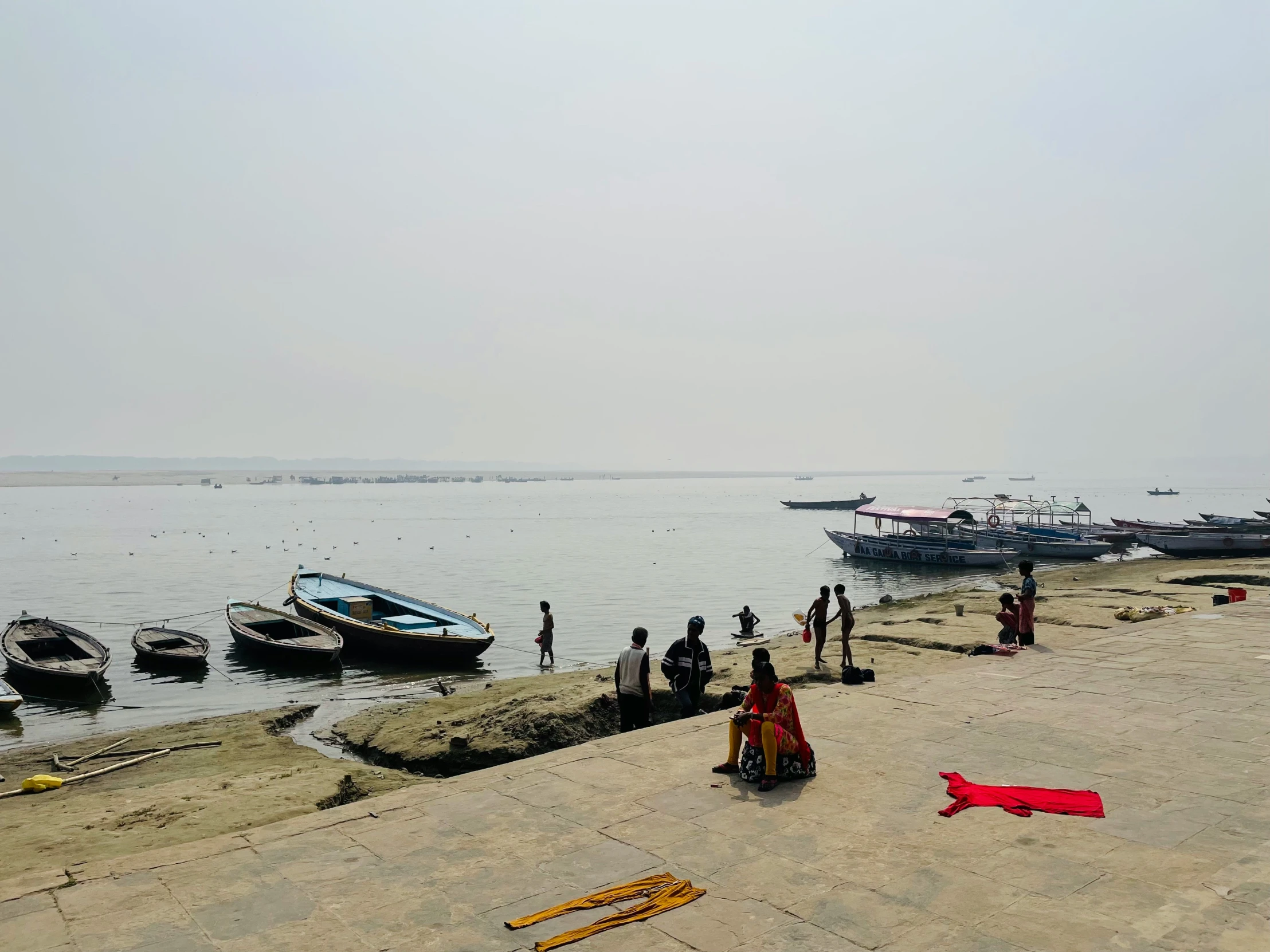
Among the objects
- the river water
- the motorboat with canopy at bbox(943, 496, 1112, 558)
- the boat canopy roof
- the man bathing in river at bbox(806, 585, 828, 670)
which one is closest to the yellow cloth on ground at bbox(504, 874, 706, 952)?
the man bathing in river at bbox(806, 585, 828, 670)

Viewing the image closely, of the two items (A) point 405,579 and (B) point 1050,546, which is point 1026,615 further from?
(A) point 405,579

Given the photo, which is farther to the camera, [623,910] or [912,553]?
[912,553]

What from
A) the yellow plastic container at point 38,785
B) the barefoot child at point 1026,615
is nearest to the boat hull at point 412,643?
the yellow plastic container at point 38,785

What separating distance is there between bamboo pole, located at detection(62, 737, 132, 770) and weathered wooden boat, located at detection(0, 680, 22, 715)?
485cm

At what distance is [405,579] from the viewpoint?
49969 mm

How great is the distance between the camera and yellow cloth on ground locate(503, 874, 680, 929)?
571cm

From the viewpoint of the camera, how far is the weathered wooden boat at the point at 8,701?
62.4 feet

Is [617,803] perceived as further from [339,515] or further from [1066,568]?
[339,515]

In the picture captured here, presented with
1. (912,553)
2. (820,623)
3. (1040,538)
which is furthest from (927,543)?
(820,623)

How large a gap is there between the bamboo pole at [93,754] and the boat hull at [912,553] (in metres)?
42.9

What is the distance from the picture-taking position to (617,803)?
7.95m

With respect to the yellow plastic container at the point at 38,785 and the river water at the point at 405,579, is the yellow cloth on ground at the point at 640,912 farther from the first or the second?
the river water at the point at 405,579

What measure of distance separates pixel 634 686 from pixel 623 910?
16.8 ft

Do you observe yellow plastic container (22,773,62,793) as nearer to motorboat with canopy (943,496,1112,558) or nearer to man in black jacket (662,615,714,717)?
man in black jacket (662,615,714,717)
